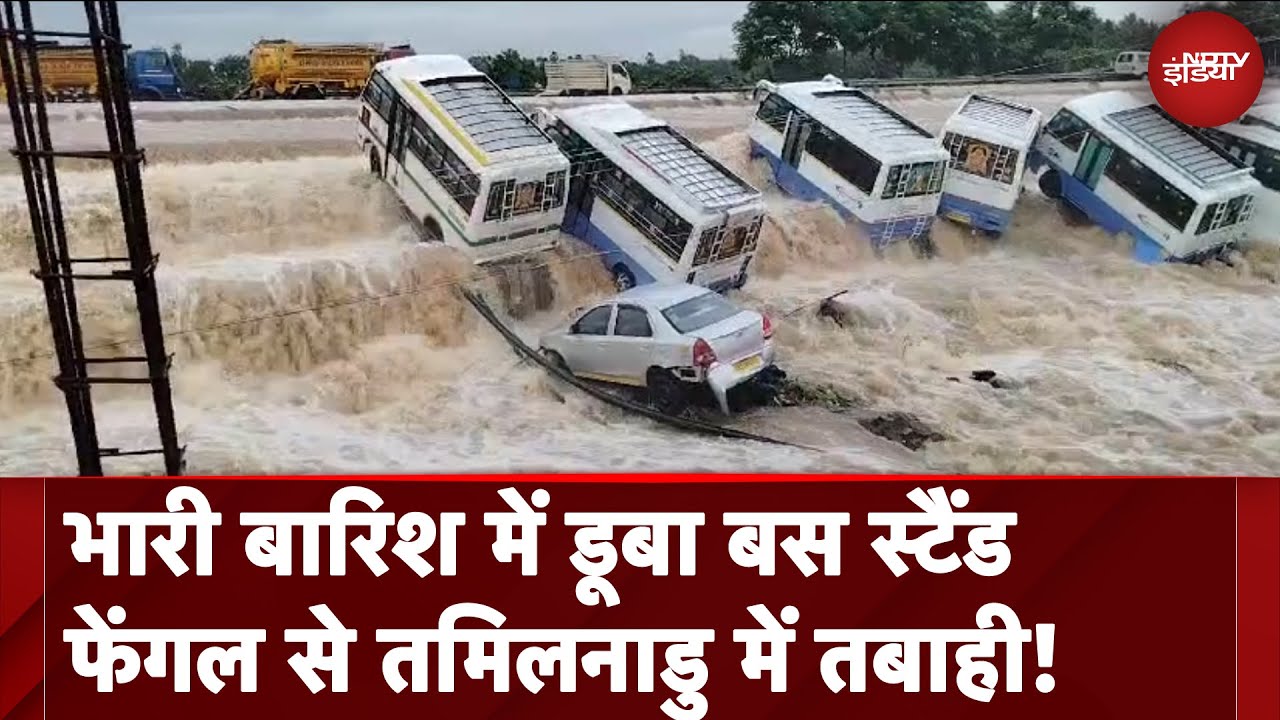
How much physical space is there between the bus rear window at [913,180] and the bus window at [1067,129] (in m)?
0.47

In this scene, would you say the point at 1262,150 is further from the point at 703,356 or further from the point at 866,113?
the point at 703,356

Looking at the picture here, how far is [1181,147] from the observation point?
13.9 feet

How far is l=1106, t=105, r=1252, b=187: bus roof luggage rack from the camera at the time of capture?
13.6 feet

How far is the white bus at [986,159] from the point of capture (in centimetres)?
458

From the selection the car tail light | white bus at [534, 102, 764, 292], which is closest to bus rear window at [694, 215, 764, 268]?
white bus at [534, 102, 764, 292]

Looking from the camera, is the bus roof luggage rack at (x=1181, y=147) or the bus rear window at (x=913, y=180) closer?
the bus roof luggage rack at (x=1181, y=147)

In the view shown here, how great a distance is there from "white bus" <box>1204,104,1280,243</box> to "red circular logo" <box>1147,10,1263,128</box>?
7cm

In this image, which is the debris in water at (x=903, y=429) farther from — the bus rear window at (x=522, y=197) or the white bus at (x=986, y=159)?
the bus rear window at (x=522, y=197)

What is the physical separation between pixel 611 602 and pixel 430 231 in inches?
59.0

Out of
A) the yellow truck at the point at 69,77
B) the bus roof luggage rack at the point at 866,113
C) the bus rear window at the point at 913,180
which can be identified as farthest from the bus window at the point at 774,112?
the yellow truck at the point at 69,77

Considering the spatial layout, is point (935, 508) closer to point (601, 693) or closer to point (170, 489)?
point (601, 693)

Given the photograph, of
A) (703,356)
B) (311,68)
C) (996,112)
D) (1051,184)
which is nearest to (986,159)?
(996,112)

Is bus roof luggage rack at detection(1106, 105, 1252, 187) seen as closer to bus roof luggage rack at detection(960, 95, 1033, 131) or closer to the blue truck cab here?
bus roof luggage rack at detection(960, 95, 1033, 131)

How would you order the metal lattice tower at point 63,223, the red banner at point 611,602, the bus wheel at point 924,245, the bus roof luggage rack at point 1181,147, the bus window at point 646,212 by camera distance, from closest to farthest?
1. the metal lattice tower at point 63,223
2. the red banner at point 611,602
3. the bus window at point 646,212
4. the bus roof luggage rack at point 1181,147
5. the bus wheel at point 924,245
